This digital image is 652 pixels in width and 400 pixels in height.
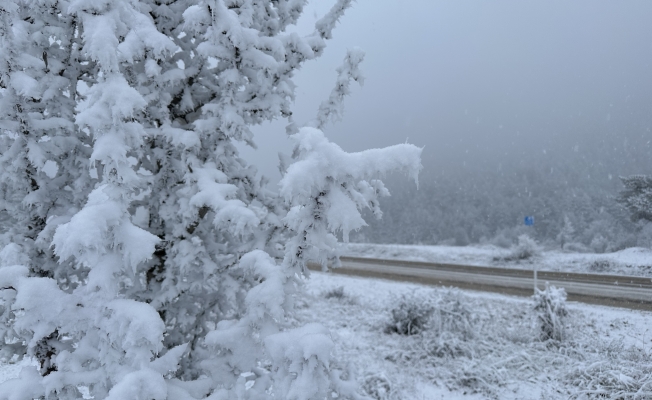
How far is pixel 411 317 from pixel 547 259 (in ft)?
47.3

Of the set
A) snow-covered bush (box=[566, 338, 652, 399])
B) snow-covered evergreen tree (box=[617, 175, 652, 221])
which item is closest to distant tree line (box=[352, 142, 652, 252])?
snow-covered evergreen tree (box=[617, 175, 652, 221])

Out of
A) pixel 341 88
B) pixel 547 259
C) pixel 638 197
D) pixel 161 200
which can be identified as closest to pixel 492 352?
pixel 341 88

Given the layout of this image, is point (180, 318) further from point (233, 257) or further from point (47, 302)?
point (47, 302)

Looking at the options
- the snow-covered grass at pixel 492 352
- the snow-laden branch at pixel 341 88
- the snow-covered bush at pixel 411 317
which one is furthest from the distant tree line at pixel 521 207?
the snow-laden branch at pixel 341 88

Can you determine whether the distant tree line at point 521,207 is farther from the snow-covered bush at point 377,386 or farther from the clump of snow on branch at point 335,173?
the clump of snow on branch at point 335,173

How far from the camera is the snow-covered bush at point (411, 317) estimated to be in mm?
8892

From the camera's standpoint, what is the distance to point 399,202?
272ft

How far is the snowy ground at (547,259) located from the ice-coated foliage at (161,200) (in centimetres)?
1183

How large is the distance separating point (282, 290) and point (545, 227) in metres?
64.4

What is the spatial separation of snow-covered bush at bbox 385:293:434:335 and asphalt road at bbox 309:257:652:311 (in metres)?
5.62

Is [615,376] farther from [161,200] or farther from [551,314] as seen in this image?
[161,200]

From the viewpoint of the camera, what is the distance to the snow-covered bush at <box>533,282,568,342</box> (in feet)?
25.5

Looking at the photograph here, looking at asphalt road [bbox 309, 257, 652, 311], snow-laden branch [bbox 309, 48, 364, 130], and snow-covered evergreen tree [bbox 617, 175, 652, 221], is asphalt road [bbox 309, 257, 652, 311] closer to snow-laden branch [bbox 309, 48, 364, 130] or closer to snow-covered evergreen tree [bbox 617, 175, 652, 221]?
snow-laden branch [bbox 309, 48, 364, 130]

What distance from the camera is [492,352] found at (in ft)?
24.4
